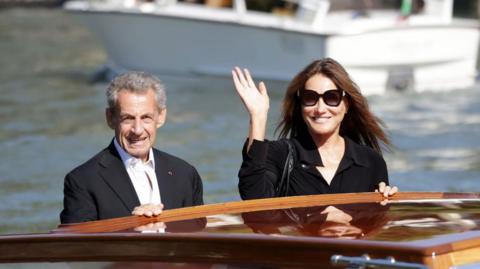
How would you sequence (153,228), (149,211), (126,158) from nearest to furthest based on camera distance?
(153,228)
(149,211)
(126,158)

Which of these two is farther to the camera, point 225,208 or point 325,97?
point 325,97

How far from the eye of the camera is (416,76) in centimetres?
1961

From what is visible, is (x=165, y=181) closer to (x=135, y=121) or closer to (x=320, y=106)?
(x=135, y=121)

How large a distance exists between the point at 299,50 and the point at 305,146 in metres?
13.8

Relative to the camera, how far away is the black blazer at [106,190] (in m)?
4.48

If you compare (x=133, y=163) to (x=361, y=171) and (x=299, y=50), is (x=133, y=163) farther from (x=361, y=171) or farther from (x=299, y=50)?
(x=299, y=50)

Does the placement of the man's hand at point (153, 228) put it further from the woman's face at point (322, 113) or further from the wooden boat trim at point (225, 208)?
the woman's face at point (322, 113)

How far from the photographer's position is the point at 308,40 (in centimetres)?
1844

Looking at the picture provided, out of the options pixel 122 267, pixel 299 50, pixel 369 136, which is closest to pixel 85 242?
pixel 122 267

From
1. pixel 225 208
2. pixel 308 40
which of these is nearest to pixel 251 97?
pixel 225 208

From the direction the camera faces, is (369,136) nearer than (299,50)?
Yes

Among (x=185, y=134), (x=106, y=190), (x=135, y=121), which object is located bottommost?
(x=106, y=190)

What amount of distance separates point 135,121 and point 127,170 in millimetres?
189

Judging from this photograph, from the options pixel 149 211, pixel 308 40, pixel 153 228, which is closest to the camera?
pixel 153 228
